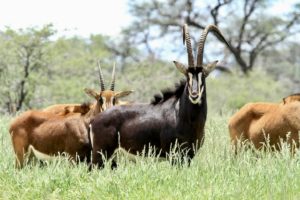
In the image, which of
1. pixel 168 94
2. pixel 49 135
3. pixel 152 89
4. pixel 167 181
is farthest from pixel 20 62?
pixel 167 181

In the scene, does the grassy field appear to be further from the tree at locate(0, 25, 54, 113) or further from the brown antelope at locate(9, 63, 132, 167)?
the tree at locate(0, 25, 54, 113)

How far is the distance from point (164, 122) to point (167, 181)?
1671mm

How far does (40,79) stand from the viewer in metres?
22.9

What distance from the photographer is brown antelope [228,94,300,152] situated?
8984mm

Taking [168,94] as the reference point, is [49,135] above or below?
below

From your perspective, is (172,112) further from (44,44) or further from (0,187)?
(44,44)

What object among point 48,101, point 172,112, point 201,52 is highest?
point 201,52

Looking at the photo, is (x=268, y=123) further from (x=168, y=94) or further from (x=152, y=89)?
(x=152, y=89)

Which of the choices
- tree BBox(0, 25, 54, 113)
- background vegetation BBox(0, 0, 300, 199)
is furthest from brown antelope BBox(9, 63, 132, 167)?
tree BBox(0, 25, 54, 113)

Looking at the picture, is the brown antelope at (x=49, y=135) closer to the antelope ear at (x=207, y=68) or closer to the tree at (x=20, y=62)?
the antelope ear at (x=207, y=68)

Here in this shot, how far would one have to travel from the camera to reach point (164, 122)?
316 inches

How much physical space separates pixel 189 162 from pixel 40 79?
15.8 meters

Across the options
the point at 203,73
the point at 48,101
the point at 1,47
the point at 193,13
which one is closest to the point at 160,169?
the point at 203,73

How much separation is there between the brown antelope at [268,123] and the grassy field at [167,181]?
1.78 m
